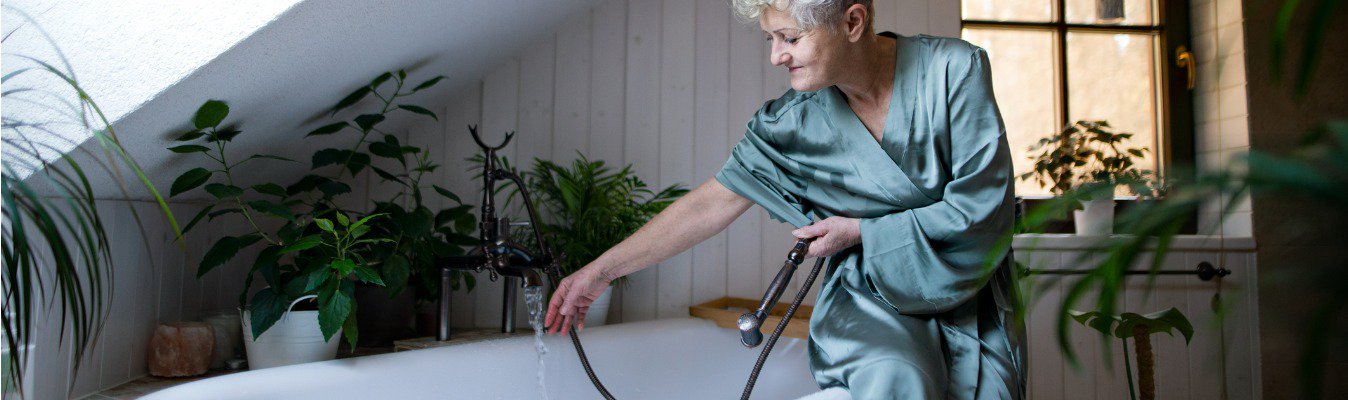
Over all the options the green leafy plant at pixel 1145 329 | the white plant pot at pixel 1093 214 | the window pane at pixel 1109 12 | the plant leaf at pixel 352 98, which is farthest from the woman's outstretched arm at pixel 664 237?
the window pane at pixel 1109 12

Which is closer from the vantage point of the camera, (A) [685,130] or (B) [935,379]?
(B) [935,379]

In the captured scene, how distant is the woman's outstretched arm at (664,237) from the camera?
160 centimetres

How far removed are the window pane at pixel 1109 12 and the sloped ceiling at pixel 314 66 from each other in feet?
4.86

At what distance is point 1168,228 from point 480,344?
60.0 inches

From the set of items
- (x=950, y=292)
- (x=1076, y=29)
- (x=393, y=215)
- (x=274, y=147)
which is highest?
(x=1076, y=29)

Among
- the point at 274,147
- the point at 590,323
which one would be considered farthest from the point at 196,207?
the point at 590,323

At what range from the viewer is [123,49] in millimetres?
1153

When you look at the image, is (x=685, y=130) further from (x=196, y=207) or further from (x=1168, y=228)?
(x=1168, y=228)

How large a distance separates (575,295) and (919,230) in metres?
0.61

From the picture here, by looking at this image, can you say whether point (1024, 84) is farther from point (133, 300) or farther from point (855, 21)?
point (133, 300)

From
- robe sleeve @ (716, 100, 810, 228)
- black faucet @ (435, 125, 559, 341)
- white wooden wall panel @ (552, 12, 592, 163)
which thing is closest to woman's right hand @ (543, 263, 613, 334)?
black faucet @ (435, 125, 559, 341)

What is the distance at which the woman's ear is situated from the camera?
141 cm

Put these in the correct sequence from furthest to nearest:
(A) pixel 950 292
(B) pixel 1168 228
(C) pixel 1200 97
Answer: (C) pixel 1200 97 → (A) pixel 950 292 → (B) pixel 1168 228

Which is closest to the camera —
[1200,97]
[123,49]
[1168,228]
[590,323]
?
[1168,228]
